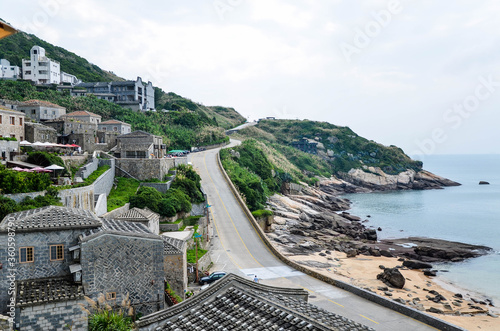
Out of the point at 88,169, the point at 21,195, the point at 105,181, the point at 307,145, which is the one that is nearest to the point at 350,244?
the point at 105,181

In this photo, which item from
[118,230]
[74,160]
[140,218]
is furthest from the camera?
[74,160]

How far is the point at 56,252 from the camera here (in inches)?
622

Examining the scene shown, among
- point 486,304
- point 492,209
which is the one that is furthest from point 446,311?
point 492,209

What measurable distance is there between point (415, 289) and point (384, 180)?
8840 cm

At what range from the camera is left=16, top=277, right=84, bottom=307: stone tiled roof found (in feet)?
45.1

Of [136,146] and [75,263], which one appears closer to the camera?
[75,263]

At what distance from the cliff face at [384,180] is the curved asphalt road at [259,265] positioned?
7400 cm

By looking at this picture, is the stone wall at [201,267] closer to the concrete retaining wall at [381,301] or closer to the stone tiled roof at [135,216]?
the stone tiled roof at [135,216]

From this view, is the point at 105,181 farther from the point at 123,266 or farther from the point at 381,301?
the point at 381,301

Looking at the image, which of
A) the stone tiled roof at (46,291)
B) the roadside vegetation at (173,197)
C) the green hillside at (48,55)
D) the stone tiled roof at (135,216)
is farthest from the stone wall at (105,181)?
the green hillside at (48,55)

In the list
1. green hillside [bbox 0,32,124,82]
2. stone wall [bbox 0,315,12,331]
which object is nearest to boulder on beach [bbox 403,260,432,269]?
stone wall [bbox 0,315,12,331]

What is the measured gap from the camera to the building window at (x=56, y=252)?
1572cm

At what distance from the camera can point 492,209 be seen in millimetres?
82438

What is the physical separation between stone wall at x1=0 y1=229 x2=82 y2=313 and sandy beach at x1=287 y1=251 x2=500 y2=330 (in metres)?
20.5
